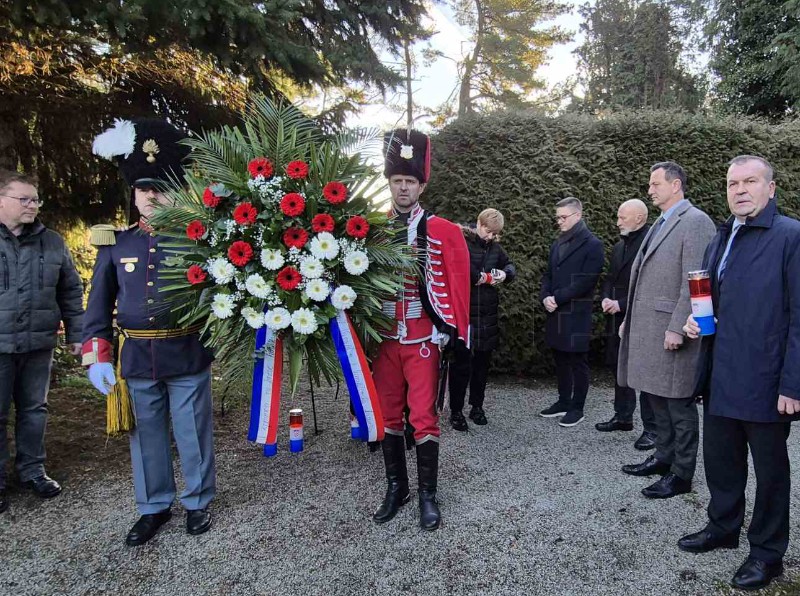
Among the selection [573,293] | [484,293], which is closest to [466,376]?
[484,293]

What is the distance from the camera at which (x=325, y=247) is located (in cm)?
274

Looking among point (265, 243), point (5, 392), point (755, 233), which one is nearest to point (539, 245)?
point (755, 233)

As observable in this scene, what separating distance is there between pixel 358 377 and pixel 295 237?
2.65ft

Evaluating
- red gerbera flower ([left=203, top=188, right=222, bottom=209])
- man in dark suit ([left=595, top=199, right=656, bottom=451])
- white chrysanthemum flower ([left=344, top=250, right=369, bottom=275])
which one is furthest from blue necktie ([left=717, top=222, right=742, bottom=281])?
red gerbera flower ([left=203, top=188, right=222, bottom=209])

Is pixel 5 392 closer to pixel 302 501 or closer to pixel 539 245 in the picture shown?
pixel 302 501

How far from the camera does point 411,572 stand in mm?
2744

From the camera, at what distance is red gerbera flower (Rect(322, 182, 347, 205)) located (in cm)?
275

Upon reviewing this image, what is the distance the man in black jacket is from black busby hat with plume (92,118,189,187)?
3.00 ft

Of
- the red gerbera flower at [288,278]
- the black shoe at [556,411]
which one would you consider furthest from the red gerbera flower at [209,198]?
the black shoe at [556,411]

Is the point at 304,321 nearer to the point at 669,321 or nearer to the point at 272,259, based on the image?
the point at 272,259

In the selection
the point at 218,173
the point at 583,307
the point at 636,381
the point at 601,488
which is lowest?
the point at 601,488

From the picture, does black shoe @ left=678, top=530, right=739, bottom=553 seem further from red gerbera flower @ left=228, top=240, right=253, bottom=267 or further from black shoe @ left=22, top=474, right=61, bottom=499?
black shoe @ left=22, top=474, right=61, bottom=499

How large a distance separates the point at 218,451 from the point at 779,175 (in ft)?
22.6

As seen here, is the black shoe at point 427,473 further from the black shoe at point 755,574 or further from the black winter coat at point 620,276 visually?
the black winter coat at point 620,276
